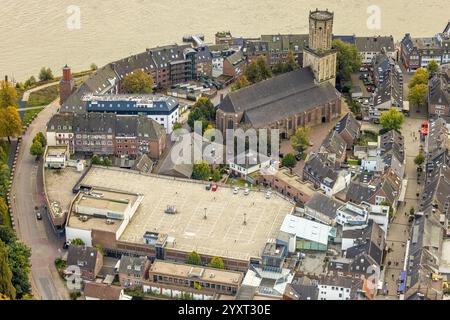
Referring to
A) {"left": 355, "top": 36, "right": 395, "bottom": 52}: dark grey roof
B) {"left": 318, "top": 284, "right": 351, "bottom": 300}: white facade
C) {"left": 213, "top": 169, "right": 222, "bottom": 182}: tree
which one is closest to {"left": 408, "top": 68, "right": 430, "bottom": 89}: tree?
{"left": 355, "top": 36, "right": 395, "bottom": 52}: dark grey roof

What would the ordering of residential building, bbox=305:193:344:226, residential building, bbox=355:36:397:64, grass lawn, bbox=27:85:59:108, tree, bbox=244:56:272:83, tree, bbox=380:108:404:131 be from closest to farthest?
residential building, bbox=305:193:344:226 → tree, bbox=380:108:404:131 → grass lawn, bbox=27:85:59:108 → tree, bbox=244:56:272:83 → residential building, bbox=355:36:397:64

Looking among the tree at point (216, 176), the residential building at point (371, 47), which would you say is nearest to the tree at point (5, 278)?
the tree at point (216, 176)

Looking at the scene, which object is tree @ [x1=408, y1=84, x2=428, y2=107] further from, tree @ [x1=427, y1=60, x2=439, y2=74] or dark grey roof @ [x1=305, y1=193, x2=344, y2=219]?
dark grey roof @ [x1=305, y1=193, x2=344, y2=219]

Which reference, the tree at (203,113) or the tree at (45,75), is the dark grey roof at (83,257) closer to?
the tree at (203,113)

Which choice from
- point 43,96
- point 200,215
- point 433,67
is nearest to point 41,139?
point 43,96

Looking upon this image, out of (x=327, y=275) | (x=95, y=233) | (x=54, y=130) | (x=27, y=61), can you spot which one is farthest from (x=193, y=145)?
(x=27, y=61)

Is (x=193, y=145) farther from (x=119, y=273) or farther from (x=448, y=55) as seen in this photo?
(x=448, y=55)
